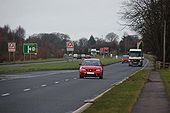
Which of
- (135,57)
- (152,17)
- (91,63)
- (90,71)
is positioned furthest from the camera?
(135,57)

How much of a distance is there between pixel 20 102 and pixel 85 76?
19.5 m

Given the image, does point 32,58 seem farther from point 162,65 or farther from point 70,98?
point 70,98

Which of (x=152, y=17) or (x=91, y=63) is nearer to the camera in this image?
(x=91, y=63)

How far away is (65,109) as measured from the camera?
13953mm

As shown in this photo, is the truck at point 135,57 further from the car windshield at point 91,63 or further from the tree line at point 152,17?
the car windshield at point 91,63

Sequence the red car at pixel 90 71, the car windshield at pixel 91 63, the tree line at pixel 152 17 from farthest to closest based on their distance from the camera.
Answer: the tree line at pixel 152 17 < the car windshield at pixel 91 63 < the red car at pixel 90 71

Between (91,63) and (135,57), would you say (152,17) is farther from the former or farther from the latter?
(91,63)

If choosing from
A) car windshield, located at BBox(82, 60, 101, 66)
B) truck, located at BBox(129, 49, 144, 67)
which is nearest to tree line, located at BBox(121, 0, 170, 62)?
truck, located at BBox(129, 49, 144, 67)

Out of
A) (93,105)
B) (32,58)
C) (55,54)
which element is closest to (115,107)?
(93,105)

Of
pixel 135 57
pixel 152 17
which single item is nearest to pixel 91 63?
pixel 152 17

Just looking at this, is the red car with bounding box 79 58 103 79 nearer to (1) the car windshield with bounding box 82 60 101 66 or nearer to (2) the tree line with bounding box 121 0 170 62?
(1) the car windshield with bounding box 82 60 101 66

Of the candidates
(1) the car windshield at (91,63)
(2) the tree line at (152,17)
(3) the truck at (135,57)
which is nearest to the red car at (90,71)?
(1) the car windshield at (91,63)

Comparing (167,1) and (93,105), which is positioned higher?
(167,1)

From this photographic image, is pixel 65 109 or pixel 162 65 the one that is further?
pixel 162 65
